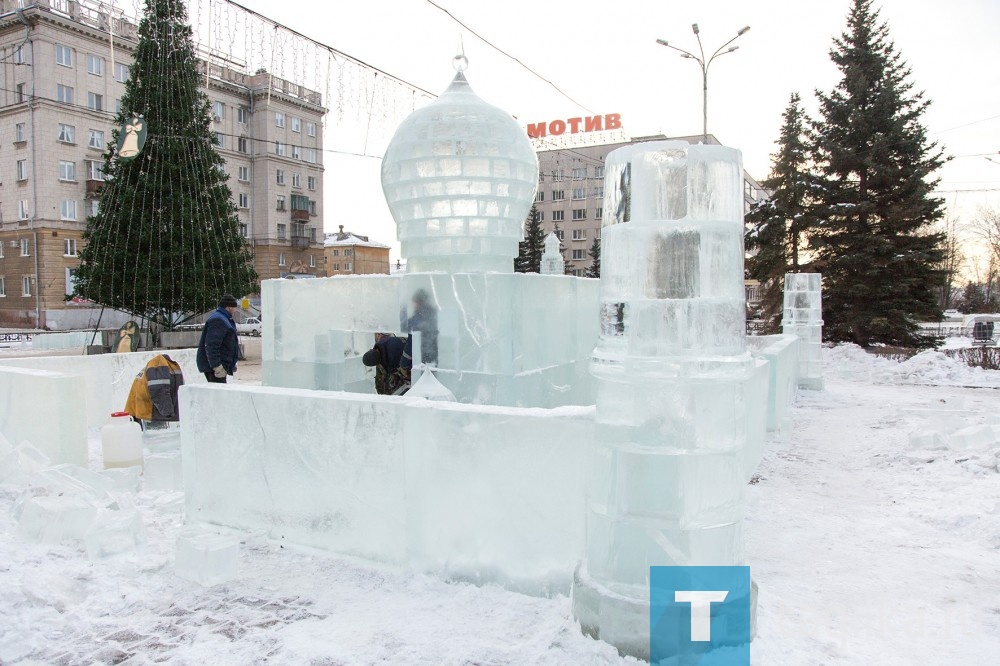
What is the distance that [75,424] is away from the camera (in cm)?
642

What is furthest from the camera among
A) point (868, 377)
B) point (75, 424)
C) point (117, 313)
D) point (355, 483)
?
point (117, 313)

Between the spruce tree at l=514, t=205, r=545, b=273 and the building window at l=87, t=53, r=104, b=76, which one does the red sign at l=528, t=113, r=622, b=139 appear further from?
the building window at l=87, t=53, r=104, b=76

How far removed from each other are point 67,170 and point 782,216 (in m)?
35.7

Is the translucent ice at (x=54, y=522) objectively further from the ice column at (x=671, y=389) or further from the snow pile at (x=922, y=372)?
the snow pile at (x=922, y=372)

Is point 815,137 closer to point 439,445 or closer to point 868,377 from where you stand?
point 868,377

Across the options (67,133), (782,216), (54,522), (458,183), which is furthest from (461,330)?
(67,133)

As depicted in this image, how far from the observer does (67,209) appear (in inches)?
1458

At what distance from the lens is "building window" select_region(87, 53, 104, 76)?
1432 inches

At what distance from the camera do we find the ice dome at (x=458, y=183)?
707 cm

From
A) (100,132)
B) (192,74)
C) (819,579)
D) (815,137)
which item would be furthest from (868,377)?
(100,132)

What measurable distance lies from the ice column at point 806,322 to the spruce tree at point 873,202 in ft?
28.0

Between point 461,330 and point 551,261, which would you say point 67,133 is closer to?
point 551,261

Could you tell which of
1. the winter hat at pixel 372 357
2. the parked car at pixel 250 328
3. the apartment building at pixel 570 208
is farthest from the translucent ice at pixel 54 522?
the apartment building at pixel 570 208

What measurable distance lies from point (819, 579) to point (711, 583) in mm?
1394
